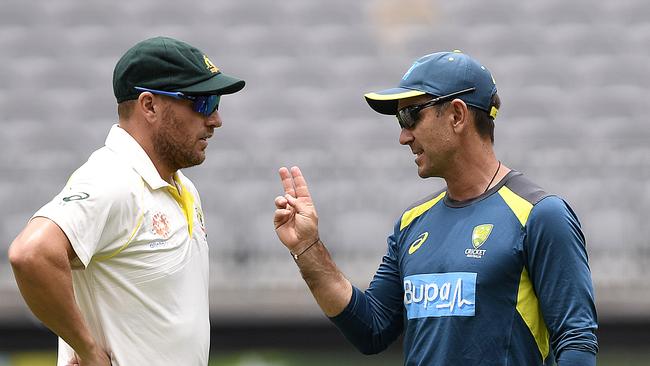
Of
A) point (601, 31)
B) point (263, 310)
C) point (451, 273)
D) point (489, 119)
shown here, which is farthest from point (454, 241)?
point (601, 31)

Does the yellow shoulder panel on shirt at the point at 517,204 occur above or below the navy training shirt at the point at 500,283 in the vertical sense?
above

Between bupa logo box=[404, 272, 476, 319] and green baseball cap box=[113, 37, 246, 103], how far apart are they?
93 centimetres

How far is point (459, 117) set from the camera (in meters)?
3.81

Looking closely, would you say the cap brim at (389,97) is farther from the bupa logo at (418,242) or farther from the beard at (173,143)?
the beard at (173,143)

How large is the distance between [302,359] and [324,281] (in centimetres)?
320

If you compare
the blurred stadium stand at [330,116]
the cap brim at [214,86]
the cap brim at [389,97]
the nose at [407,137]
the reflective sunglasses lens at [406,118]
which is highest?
the cap brim at [214,86]

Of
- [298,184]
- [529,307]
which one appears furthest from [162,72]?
[529,307]

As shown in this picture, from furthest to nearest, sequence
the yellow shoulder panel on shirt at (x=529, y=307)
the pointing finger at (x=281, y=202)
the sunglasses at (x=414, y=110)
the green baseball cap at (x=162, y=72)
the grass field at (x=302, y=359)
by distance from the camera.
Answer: the grass field at (x=302, y=359)
the pointing finger at (x=281, y=202)
the sunglasses at (x=414, y=110)
the green baseball cap at (x=162, y=72)
the yellow shoulder panel on shirt at (x=529, y=307)

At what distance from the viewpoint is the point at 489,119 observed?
3842mm

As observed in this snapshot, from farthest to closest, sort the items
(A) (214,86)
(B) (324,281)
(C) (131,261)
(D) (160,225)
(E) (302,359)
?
(E) (302,359) < (B) (324,281) < (A) (214,86) < (D) (160,225) < (C) (131,261)

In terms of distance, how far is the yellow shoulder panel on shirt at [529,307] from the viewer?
3.57 metres

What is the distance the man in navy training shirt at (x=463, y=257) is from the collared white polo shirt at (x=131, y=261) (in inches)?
19.6

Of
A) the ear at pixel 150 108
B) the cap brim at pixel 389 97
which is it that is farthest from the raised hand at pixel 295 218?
the ear at pixel 150 108

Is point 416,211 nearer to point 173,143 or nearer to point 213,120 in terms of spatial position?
point 213,120
